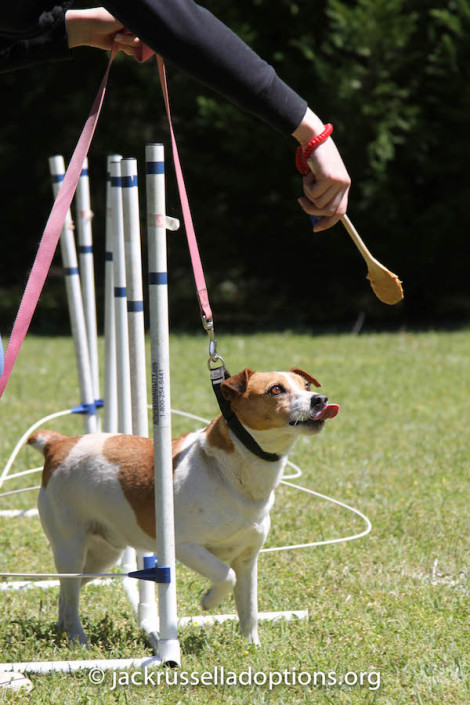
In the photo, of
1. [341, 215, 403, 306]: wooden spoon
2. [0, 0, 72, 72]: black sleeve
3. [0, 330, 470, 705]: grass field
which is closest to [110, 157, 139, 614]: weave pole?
[0, 330, 470, 705]: grass field

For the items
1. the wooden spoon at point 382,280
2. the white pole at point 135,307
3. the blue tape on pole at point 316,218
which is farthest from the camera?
the white pole at point 135,307

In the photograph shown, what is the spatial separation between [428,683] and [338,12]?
10930 mm

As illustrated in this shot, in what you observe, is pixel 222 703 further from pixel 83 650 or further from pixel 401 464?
pixel 401 464

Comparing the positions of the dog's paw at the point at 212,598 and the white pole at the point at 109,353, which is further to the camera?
the white pole at the point at 109,353

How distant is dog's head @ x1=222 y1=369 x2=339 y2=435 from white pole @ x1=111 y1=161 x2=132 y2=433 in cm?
74

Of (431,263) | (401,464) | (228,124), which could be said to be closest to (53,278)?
(228,124)

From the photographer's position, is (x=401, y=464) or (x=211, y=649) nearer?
(x=211, y=649)

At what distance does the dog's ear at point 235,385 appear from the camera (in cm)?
296

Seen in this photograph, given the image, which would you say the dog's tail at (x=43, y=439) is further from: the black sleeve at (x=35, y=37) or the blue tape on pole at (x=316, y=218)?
the blue tape on pole at (x=316, y=218)

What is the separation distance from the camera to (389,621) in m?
3.39

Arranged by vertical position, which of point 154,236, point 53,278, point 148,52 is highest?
point 148,52

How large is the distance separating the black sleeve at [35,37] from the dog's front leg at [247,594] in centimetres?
176

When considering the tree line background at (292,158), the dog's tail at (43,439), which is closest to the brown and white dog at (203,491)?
the dog's tail at (43,439)

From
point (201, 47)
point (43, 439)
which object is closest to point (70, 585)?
point (43, 439)
